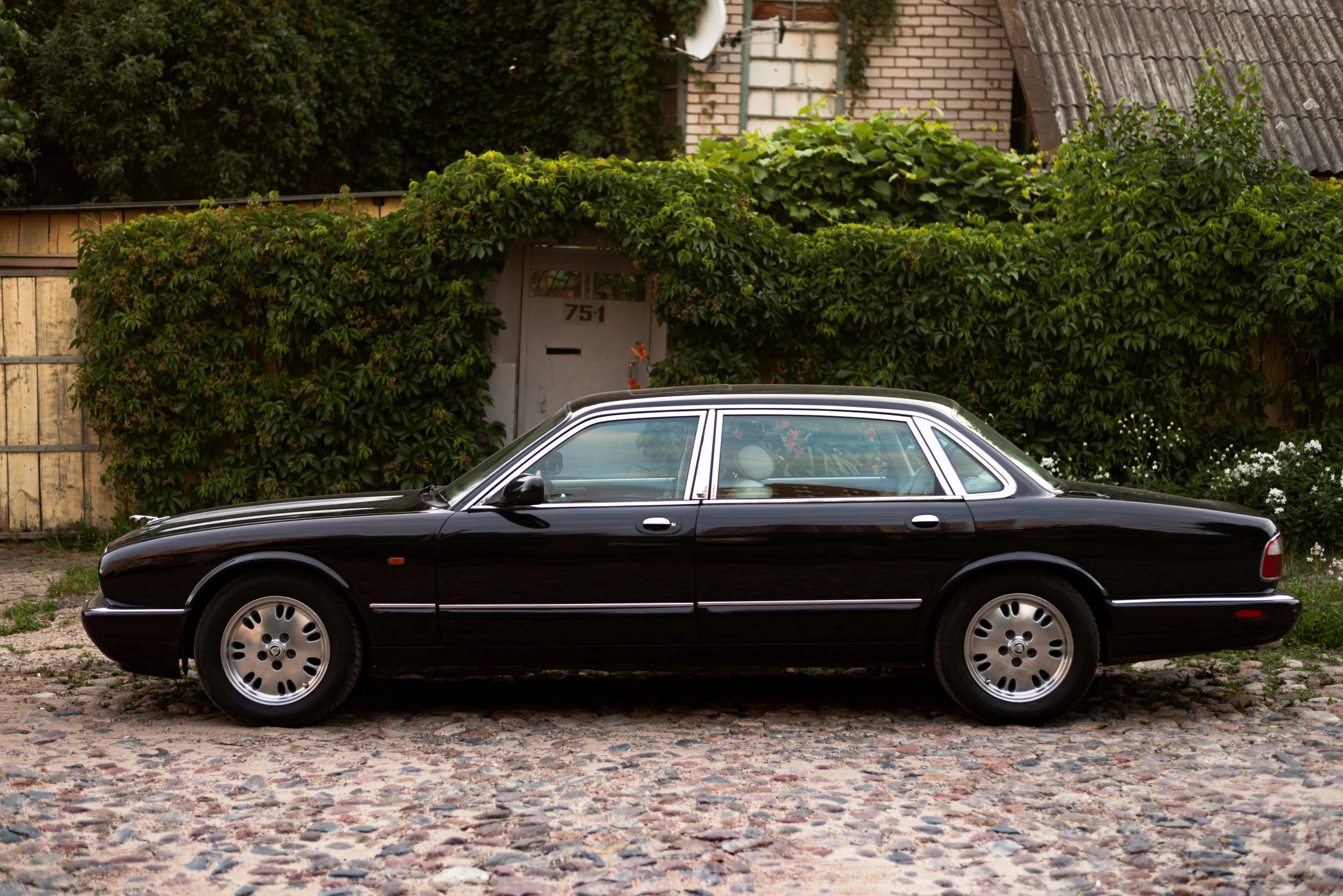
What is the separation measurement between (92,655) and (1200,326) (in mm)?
7822

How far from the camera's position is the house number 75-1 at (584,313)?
10836mm

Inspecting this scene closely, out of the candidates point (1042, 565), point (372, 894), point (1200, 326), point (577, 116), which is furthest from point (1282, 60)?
point (372, 894)

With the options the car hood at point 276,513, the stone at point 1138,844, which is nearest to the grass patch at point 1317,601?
the stone at point 1138,844

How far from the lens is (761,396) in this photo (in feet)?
20.3

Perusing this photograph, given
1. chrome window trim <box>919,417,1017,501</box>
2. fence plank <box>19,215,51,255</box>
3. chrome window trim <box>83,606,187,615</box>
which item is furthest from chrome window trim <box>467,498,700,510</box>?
fence plank <box>19,215,51,255</box>

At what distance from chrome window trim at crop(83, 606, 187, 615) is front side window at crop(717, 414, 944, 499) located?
2424 millimetres

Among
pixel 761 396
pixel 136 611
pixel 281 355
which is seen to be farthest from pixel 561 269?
pixel 136 611

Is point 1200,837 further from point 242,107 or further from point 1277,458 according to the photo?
point 242,107

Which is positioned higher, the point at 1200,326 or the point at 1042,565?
the point at 1200,326

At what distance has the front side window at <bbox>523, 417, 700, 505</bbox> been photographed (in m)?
5.99

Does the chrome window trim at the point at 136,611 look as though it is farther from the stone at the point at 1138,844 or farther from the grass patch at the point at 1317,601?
the grass patch at the point at 1317,601

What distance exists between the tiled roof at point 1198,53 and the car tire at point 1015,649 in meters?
8.08

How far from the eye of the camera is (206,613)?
583cm

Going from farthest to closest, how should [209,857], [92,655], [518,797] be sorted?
[92,655] → [518,797] → [209,857]
